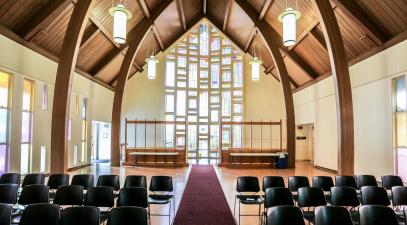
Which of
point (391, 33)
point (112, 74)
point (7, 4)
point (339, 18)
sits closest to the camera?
point (7, 4)

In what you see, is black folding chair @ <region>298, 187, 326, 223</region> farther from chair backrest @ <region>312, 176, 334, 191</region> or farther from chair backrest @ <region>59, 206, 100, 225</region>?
chair backrest @ <region>59, 206, 100, 225</region>

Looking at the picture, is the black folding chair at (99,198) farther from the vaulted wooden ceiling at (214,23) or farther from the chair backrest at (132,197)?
the vaulted wooden ceiling at (214,23)

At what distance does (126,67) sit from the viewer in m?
11.8

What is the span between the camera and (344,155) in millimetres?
7016

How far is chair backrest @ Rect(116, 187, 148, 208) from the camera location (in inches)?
158

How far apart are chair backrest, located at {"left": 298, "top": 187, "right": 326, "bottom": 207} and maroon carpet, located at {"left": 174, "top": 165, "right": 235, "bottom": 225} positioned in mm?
1158

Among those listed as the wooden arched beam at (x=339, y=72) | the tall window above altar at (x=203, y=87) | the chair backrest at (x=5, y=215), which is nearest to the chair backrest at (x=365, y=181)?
the wooden arched beam at (x=339, y=72)

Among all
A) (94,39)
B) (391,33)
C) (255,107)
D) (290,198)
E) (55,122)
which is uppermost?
(94,39)

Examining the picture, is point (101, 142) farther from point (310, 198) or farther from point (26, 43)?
point (310, 198)

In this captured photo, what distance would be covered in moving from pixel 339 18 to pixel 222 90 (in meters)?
9.37

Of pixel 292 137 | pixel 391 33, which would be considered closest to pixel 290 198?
pixel 391 33

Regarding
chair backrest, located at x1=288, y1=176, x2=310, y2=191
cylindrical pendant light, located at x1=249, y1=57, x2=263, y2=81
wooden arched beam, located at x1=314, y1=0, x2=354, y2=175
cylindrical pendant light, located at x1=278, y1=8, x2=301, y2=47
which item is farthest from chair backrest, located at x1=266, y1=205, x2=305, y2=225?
cylindrical pendant light, located at x1=249, y1=57, x2=263, y2=81

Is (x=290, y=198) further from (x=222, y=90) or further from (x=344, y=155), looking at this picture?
(x=222, y=90)

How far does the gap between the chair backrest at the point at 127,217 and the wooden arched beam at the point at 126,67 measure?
363 inches
